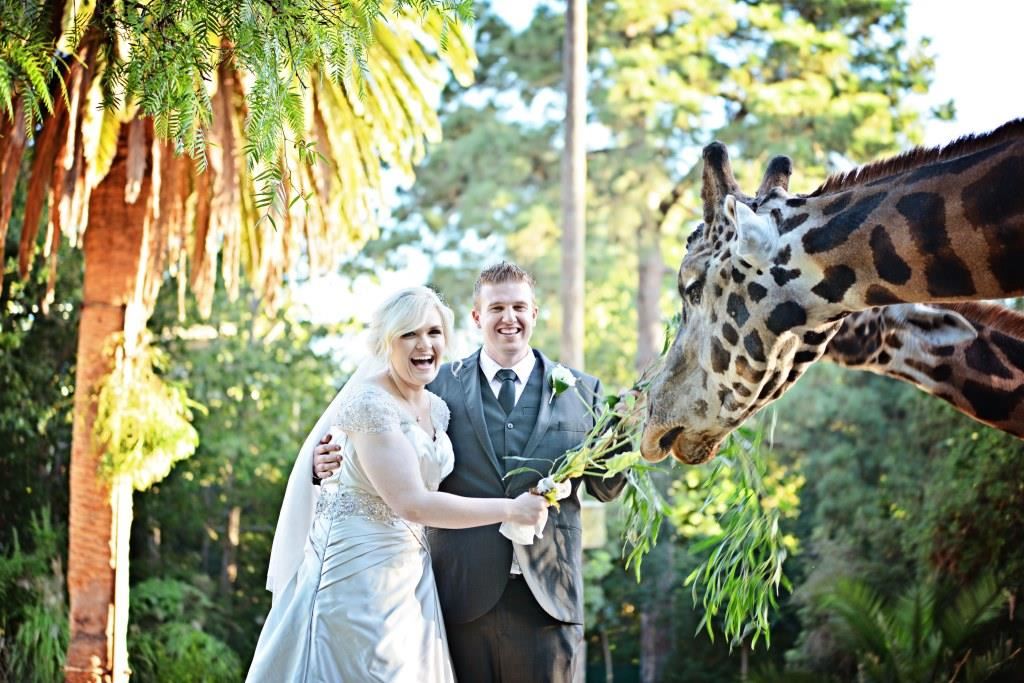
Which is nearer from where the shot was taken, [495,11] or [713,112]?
[713,112]

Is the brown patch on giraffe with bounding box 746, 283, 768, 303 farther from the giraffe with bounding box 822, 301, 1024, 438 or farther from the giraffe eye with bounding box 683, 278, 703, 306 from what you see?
the giraffe with bounding box 822, 301, 1024, 438

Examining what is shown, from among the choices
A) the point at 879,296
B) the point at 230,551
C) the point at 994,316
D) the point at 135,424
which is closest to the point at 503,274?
the point at 879,296

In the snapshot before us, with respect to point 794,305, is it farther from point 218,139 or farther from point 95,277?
point 95,277

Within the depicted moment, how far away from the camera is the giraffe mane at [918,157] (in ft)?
9.83

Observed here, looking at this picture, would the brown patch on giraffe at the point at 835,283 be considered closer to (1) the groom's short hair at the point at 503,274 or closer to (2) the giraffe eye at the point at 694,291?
(2) the giraffe eye at the point at 694,291

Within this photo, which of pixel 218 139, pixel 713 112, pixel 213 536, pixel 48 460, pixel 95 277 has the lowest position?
pixel 213 536

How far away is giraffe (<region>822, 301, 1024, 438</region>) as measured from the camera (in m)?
3.88

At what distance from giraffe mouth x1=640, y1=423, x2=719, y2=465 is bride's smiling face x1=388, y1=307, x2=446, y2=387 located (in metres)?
0.72

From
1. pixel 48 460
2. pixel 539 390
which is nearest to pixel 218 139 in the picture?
pixel 539 390

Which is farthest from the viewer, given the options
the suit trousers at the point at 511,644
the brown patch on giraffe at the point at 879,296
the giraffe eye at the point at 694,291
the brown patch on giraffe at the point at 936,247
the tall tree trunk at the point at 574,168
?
the tall tree trunk at the point at 574,168

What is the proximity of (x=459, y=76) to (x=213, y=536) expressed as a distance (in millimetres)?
6341

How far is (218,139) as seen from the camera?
21.0ft

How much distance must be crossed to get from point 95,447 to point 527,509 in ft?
13.1

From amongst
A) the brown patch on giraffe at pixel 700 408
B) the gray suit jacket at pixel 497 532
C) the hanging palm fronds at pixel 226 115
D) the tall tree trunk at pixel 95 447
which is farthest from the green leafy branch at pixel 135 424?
the brown patch on giraffe at pixel 700 408
